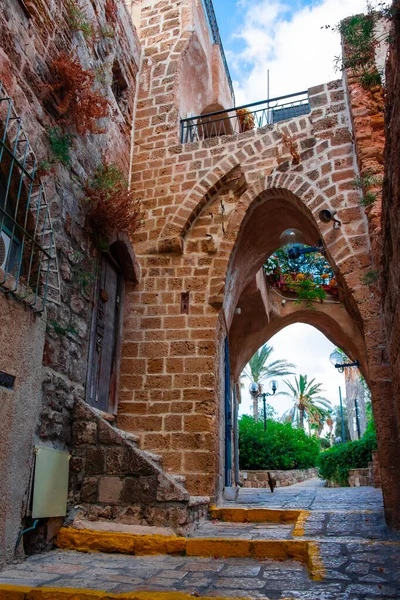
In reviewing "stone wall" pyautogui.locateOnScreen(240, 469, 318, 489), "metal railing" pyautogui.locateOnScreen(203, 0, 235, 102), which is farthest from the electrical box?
"stone wall" pyautogui.locateOnScreen(240, 469, 318, 489)

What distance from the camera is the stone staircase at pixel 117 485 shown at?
4043 millimetres

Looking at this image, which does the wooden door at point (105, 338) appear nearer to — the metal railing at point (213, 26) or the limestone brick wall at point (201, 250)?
the limestone brick wall at point (201, 250)

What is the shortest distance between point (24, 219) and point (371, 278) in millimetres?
3513

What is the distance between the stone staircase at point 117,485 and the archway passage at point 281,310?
2.08 meters

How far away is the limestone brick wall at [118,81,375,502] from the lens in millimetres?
5848

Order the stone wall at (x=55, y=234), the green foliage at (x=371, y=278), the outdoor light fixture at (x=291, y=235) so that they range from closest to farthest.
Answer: the stone wall at (x=55, y=234) → the green foliage at (x=371, y=278) → the outdoor light fixture at (x=291, y=235)

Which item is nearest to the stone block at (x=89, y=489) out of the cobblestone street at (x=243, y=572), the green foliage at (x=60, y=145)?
the cobblestone street at (x=243, y=572)

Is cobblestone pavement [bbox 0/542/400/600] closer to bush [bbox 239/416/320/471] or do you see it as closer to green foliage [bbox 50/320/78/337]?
green foliage [bbox 50/320/78/337]

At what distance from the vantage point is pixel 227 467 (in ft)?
23.0

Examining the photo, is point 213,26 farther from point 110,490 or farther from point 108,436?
point 110,490

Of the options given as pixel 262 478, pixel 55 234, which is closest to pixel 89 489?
pixel 55 234

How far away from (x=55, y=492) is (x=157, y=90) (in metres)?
6.44

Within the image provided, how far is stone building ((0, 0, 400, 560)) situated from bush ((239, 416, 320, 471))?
333 inches

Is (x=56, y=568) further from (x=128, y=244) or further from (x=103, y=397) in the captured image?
(x=128, y=244)
